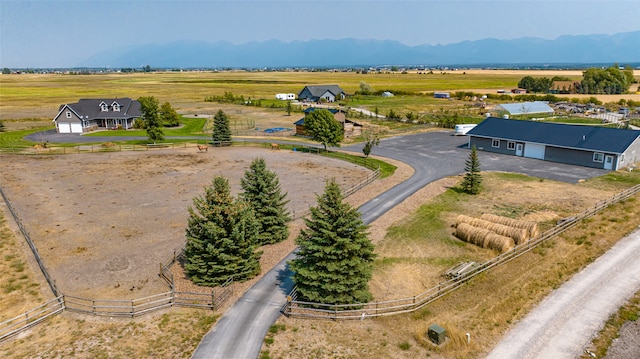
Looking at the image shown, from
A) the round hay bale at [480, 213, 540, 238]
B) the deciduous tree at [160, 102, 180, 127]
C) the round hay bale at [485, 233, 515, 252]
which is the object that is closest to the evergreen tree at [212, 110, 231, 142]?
the deciduous tree at [160, 102, 180, 127]

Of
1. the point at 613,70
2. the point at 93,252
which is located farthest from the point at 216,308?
the point at 613,70

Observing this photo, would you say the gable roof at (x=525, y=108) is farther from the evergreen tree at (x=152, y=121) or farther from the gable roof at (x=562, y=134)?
the evergreen tree at (x=152, y=121)

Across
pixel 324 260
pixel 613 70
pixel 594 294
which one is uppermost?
pixel 613 70

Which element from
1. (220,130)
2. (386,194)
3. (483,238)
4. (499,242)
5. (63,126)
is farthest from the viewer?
(63,126)

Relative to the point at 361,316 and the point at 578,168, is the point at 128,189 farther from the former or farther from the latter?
the point at 578,168

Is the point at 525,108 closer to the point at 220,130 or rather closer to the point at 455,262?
the point at 220,130

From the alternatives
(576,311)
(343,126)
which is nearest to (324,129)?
(343,126)

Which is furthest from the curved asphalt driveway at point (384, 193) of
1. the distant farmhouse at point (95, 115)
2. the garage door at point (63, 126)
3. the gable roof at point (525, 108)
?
the gable roof at point (525, 108)
